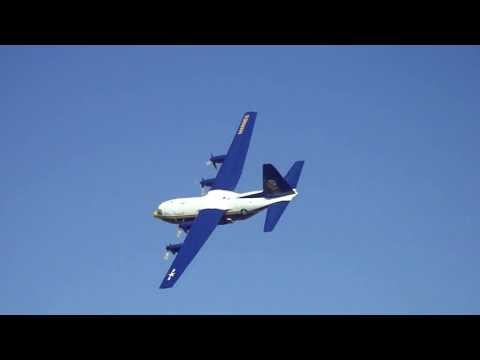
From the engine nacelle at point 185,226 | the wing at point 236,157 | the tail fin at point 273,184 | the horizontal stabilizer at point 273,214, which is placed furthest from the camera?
the wing at point 236,157

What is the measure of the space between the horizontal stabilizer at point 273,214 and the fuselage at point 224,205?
1230 millimetres

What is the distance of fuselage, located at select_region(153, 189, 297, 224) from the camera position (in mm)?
74188

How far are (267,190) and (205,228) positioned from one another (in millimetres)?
8594

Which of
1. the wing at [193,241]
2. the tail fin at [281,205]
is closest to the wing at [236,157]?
the wing at [193,241]

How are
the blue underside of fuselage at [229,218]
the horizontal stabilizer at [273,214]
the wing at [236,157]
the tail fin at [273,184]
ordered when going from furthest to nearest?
the wing at [236,157], the blue underside of fuselage at [229,218], the tail fin at [273,184], the horizontal stabilizer at [273,214]

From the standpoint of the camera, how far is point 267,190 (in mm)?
73438

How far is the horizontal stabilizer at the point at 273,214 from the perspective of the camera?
230 feet

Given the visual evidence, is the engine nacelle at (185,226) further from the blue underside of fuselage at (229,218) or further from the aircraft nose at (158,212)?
the aircraft nose at (158,212)

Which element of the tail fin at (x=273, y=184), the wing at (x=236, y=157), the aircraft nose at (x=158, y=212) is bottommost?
the aircraft nose at (x=158, y=212)

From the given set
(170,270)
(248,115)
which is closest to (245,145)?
(248,115)

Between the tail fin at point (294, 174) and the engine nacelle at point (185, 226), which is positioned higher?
the tail fin at point (294, 174)

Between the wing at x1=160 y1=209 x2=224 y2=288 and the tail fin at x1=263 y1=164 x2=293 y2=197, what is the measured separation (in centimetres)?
609

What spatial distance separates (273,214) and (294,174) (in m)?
6.41
